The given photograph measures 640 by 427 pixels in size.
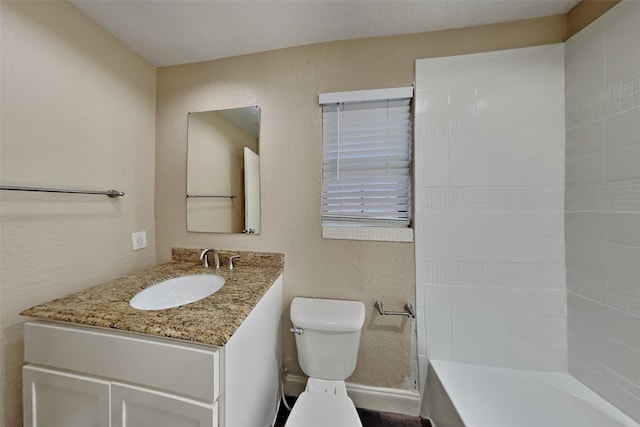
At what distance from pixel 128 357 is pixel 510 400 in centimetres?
165

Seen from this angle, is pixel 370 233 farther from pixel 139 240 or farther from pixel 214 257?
pixel 139 240

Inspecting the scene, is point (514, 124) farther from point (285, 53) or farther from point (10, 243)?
point (10, 243)

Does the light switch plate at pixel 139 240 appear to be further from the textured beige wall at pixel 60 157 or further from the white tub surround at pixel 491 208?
the white tub surround at pixel 491 208

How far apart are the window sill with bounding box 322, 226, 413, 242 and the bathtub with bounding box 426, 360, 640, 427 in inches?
28.7

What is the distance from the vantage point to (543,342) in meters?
1.13

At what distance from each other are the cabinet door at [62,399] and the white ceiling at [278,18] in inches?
64.2

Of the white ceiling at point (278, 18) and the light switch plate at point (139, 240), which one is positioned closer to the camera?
the white ceiling at point (278, 18)

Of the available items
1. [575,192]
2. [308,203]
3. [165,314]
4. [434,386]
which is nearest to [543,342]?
[434,386]

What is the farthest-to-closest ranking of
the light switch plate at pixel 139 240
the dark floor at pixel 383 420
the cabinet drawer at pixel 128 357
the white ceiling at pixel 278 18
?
the light switch plate at pixel 139 240
the dark floor at pixel 383 420
the white ceiling at pixel 278 18
the cabinet drawer at pixel 128 357

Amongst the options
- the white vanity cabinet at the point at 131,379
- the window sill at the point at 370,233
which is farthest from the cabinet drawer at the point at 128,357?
the window sill at the point at 370,233

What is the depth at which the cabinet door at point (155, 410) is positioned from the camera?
657 millimetres

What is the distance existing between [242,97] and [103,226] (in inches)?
43.2

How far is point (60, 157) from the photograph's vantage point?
0.98m

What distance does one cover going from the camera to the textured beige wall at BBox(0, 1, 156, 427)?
846 mm
